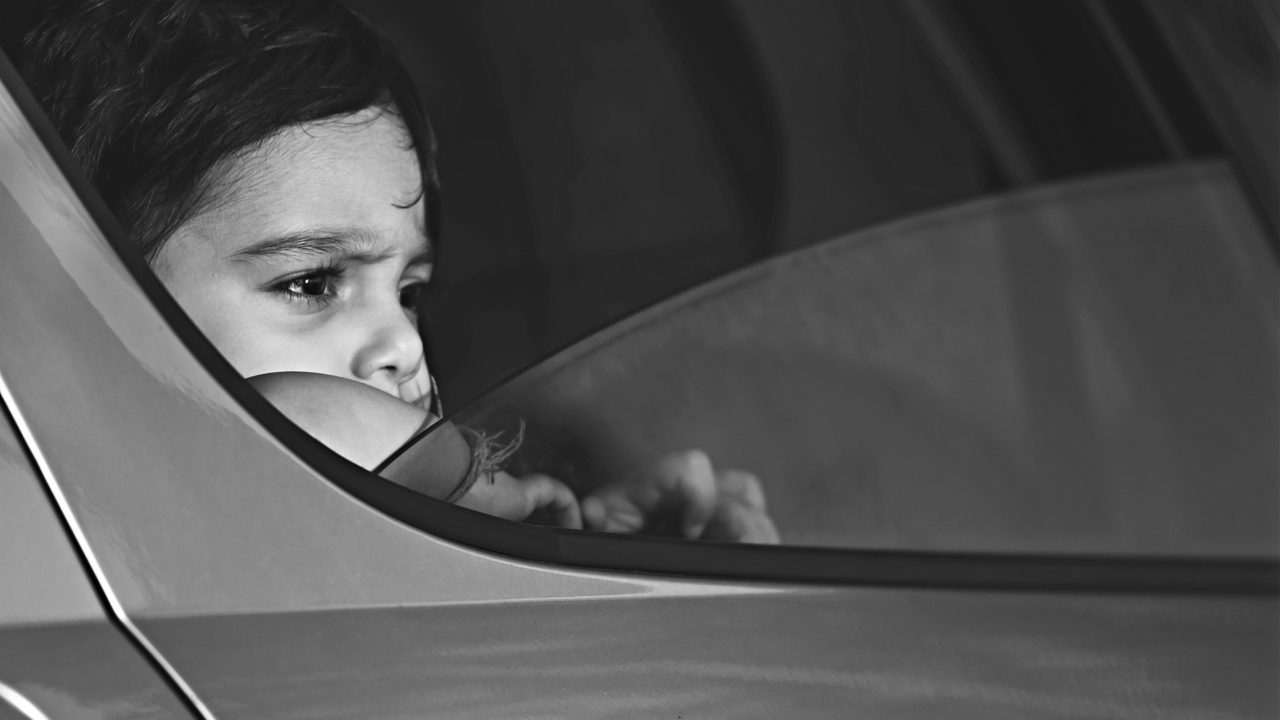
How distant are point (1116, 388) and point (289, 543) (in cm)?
64

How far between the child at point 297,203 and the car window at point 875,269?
2.0 inches

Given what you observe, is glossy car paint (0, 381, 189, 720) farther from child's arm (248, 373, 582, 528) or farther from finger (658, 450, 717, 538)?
finger (658, 450, 717, 538)

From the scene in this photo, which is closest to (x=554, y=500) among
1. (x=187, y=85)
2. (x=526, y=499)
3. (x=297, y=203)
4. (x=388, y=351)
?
(x=526, y=499)

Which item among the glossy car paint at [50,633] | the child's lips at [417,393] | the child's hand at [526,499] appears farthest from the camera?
the child's lips at [417,393]

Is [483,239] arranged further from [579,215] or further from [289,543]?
[289,543]

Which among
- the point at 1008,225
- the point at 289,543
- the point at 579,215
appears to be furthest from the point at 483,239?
the point at 1008,225

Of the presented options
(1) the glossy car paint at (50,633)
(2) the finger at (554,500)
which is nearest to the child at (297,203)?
(2) the finger at (554,500)

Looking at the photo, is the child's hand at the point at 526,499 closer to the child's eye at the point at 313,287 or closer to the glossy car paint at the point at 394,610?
the glossy car paint at the point at 394,610

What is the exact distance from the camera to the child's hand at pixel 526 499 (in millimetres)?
912

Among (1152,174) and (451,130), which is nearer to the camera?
(1152,174)

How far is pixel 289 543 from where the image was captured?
0.85 metres

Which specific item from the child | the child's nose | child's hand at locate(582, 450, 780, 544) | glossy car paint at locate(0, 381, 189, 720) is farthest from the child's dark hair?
child's hand at locate(582, 450, 780, 544)

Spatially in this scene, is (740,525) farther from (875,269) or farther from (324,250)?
(324,250)

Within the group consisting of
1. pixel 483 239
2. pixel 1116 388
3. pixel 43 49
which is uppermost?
pixel 43 49
